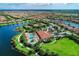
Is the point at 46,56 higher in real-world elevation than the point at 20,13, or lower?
lower

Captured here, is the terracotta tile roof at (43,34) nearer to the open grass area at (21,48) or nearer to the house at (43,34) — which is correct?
the house at (43,34)

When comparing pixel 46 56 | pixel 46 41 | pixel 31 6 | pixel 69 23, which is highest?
pixel 31 6

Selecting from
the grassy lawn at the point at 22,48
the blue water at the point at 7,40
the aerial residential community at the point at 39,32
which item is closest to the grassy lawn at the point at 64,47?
the aerial residential community at the point at 39,32

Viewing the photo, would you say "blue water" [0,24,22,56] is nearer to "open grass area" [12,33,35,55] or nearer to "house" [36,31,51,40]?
Result: "open grass area" [12,33,35,55]

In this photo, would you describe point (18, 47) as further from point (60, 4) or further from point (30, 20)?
point (60, 4)

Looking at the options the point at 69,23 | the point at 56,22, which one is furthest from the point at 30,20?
the point at 69,23

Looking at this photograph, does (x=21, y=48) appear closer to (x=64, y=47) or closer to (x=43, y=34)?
(x=43, y=34)

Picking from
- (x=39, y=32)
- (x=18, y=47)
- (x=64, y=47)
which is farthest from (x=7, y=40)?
(x=64, y=47)
